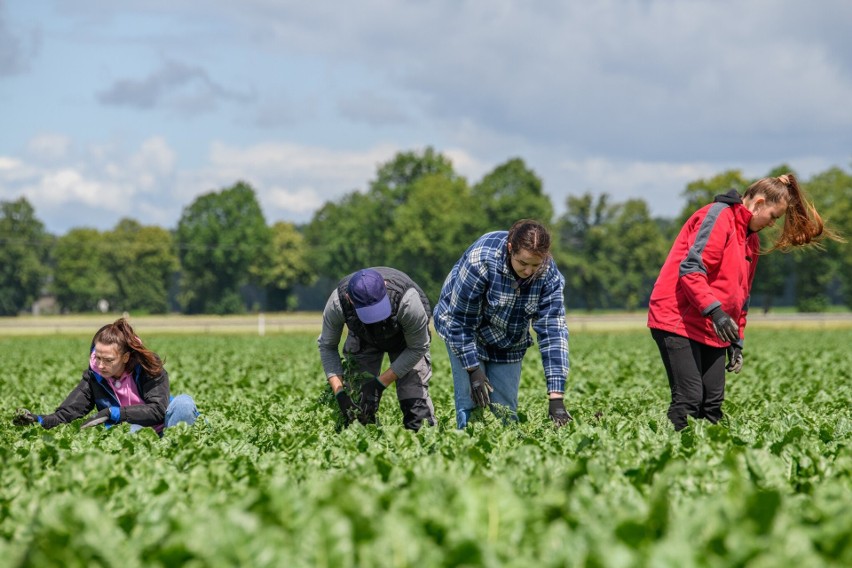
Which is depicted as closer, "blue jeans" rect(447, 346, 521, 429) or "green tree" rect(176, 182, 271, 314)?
"blue jeans" rect(447, 346, 521, 429)

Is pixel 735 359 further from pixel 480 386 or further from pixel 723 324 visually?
pixel 480 386

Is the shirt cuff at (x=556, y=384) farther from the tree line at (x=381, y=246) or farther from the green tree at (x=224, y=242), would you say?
the green tree at (x=224, y=242)

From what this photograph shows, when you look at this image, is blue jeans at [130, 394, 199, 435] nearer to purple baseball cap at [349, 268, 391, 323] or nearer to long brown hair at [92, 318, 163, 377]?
long brown hair at [92, 318, 163, 377]

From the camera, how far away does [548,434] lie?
5840mm

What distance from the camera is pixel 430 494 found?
3.55 m

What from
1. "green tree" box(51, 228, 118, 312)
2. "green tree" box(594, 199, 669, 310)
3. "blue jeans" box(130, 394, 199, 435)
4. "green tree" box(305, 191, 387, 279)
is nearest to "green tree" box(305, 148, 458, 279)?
"green tree" box(305, 191, 387, 279)

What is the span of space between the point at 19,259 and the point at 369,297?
301ft

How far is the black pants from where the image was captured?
21.4 feet

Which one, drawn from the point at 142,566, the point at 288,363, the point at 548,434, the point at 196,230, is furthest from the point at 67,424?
the point at 196,230

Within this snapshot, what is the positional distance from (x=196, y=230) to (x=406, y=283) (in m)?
82.4

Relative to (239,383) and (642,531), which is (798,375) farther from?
(642,531)

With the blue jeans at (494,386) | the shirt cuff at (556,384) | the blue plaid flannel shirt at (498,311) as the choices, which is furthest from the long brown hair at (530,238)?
the blue jeans at (494,386)

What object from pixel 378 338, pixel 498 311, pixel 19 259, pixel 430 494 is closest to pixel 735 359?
pixel 498 311

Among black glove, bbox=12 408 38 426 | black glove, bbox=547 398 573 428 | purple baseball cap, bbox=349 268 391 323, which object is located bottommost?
black glove, bbox=12 408 38 426
